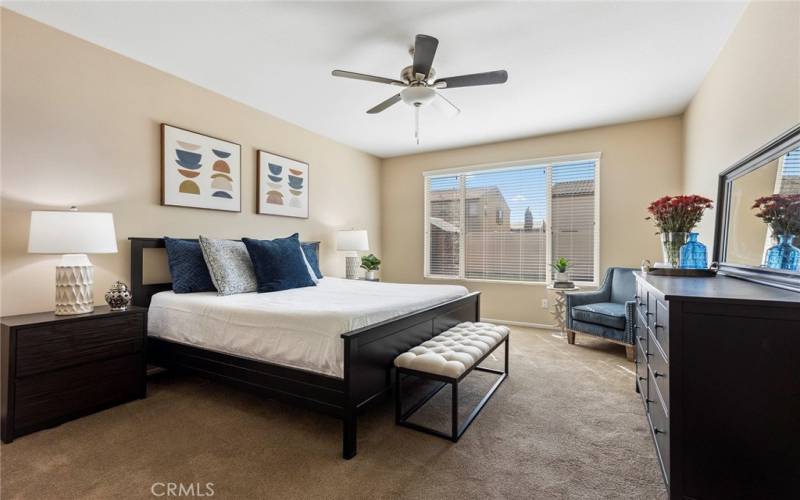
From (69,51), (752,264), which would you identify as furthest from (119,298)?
(752,264)

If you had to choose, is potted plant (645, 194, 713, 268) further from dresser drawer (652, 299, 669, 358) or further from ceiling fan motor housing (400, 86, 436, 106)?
ceiling fan motor housing (400, 86, 436, 106)

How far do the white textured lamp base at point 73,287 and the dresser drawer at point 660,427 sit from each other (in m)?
3.41

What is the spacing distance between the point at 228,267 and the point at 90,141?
139cm

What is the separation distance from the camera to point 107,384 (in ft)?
8.05

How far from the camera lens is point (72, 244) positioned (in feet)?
7.49

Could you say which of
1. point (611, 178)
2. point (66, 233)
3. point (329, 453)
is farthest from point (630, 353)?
point (66, 233)

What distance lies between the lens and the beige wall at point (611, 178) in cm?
427

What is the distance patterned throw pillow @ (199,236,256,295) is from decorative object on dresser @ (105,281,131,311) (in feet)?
1.99

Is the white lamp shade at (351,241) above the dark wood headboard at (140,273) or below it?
above

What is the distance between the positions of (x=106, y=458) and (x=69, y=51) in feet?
9.31

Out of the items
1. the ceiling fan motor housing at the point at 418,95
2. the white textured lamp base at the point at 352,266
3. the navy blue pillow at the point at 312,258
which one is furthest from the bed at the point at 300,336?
the white textured lamp base at the point at 352,266

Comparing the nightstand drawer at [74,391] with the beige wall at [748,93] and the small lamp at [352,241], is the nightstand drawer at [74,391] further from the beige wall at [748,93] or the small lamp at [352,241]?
the beige wall at [748,93]

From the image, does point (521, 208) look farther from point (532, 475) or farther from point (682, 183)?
point (532, 475)

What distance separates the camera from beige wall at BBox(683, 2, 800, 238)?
6.00ft
